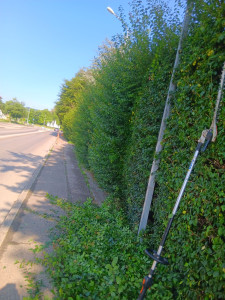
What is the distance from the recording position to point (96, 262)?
2.77m

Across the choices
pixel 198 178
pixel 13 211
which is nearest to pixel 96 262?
pixel 198 178

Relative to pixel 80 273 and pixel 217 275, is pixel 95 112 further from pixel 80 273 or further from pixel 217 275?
pixel 217 275

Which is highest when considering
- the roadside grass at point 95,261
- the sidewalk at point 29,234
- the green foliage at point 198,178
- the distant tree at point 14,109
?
the distant tree at point 14,109

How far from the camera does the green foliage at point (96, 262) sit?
7.78 feet

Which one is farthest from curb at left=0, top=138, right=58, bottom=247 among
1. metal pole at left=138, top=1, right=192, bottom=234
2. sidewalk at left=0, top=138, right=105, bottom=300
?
metal pole at left=138, top=1, right=192, bottom=234

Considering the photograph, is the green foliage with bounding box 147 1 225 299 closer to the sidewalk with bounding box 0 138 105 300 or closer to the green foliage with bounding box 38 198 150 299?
the green foliage with bounding box 38 198 150 299

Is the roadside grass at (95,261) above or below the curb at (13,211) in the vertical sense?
above

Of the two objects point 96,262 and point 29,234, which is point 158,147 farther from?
point 29,234

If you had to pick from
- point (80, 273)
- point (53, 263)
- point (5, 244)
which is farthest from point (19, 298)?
point (5, 244)

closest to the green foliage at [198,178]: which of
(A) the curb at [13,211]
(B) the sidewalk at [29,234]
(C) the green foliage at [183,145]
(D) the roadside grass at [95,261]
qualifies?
(C) the green foliage at [183,145]

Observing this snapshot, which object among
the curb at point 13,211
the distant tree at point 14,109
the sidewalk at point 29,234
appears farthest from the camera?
the distant tree at point 14,109

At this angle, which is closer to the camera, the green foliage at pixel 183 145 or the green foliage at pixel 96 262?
the green foliage at pixel 183 145

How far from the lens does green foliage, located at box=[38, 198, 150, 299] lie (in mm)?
2371

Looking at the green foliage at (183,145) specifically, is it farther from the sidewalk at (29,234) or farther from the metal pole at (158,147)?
the sidewalk at (29,234)
